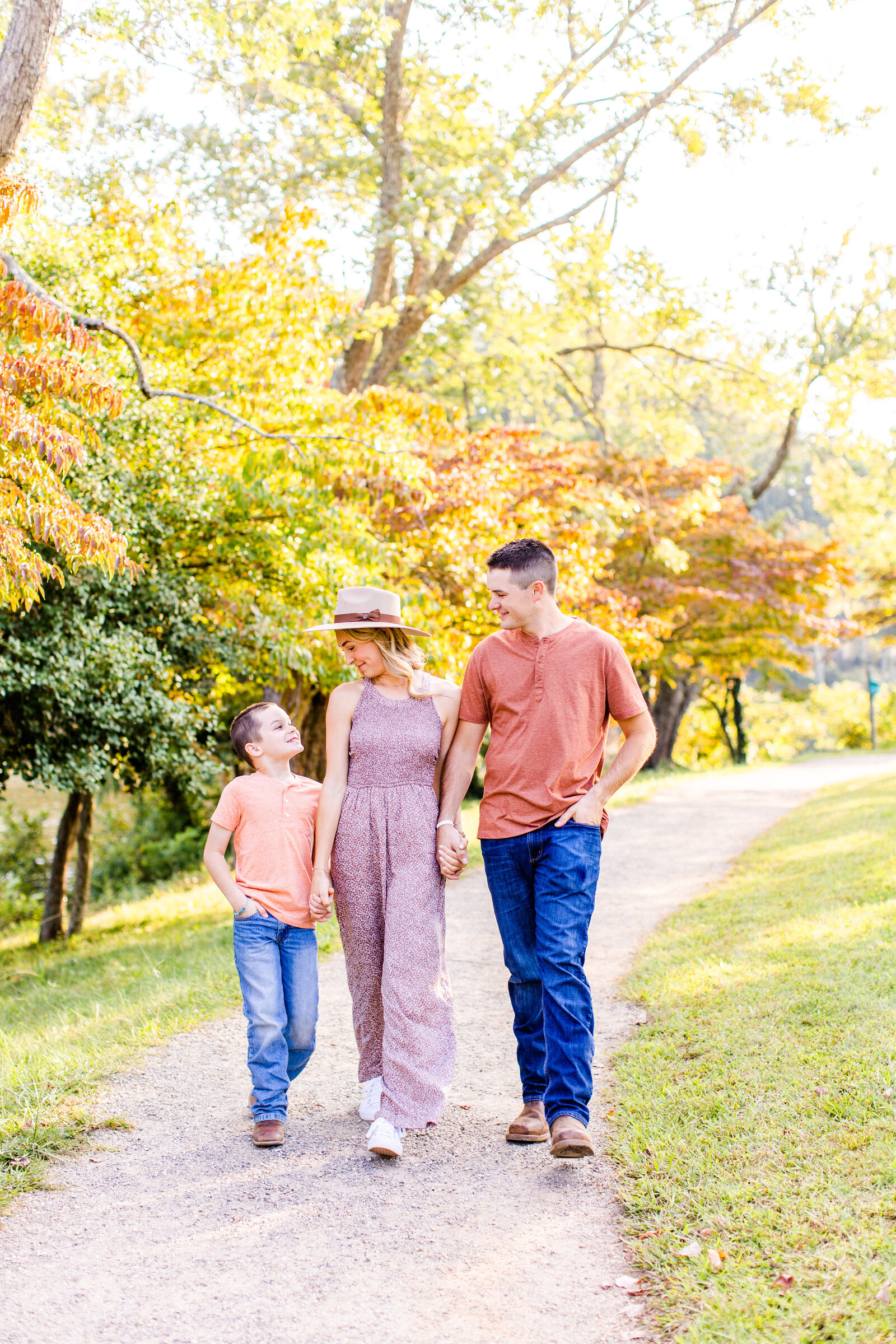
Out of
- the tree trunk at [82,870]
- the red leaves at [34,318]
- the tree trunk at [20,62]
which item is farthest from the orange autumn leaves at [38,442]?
the tree trunk at [82,870]

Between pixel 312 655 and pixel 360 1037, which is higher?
pixel 312 655

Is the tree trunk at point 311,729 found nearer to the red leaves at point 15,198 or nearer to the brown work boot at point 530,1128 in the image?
the red leaves at point 15,198

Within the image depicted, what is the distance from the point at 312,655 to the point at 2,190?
4.52 m

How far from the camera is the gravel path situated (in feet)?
9.12

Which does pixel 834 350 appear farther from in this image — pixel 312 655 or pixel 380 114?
pixel 312 655

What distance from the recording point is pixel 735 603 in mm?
18797

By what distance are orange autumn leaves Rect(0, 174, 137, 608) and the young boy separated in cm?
185

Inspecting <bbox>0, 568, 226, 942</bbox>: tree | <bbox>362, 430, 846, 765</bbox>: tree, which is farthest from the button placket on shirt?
<bbox>362, 430, 846, 765</bbox>: tree

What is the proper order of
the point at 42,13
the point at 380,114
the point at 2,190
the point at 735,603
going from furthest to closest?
the point at 735,603 → the point at 380,114 → the point at 42,13 → the point at 2,190

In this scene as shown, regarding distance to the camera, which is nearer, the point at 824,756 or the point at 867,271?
the point at 867,271

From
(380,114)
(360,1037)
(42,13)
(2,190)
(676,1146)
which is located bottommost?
(676,1146)

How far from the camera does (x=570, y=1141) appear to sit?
3.50m

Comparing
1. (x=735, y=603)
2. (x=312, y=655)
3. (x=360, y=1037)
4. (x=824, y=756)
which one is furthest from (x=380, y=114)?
(x=824, y=756)

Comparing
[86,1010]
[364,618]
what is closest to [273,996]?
[364,618]
